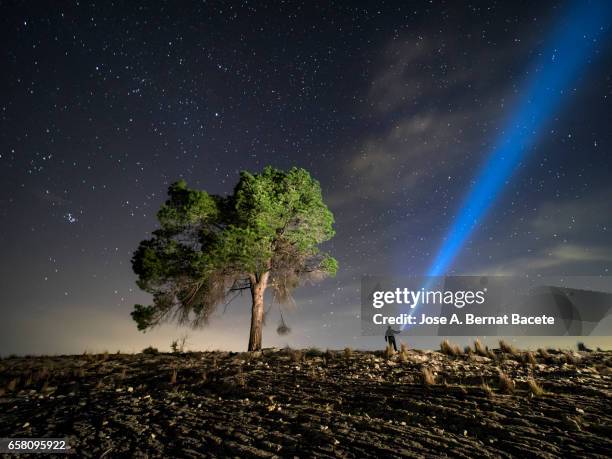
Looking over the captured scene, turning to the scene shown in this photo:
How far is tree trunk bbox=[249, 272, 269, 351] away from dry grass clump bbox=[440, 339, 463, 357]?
7.94 meters

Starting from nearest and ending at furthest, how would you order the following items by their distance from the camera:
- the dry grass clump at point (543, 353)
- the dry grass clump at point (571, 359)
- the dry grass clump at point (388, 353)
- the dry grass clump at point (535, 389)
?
the dry grass clump at point (535, 389), the dry grass clump at point (571, 359), the dry grass clump at point (543, 353), the dry grass clump at point (388, 353)

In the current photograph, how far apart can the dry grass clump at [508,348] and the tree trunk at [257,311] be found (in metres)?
10.4

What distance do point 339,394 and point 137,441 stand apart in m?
4.65

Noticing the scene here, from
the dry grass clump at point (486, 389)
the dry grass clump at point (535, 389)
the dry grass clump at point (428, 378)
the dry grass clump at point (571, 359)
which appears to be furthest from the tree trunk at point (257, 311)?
the dry grass clump at point (571, 359)

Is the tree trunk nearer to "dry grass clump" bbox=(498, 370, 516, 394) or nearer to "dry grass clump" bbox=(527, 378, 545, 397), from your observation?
"dry grass clump" bbox=(498, 370, 516, 394)

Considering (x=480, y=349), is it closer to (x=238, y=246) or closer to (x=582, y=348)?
(x=582, y=348)

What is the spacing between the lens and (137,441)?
24.2 ft

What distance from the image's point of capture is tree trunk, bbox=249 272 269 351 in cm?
1747

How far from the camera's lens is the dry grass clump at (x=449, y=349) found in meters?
14.7

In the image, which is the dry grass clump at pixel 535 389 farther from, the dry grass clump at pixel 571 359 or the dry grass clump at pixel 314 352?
the dry grass clump at pixel 314 352

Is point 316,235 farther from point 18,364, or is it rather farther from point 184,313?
point 18,364

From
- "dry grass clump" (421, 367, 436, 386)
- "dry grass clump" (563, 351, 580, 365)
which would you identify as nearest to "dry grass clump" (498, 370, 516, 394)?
"dry grass clump" (421, 367, 436, 386)

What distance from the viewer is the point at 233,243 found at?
54.0 ft

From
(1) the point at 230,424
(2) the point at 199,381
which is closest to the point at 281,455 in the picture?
(1) the point at 230,424
